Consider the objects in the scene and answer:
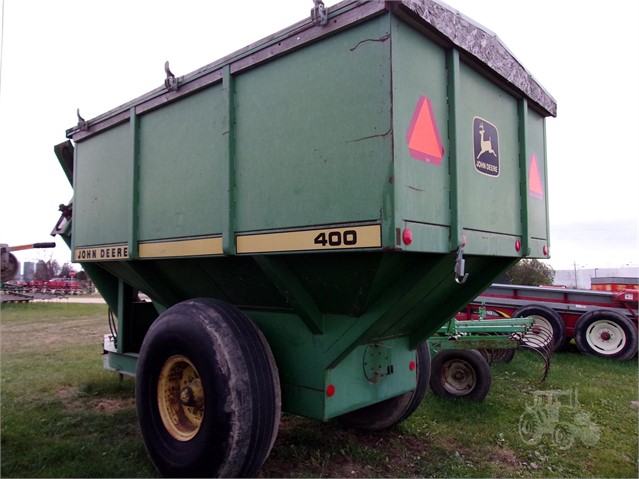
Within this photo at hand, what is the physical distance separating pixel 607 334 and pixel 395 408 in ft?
22.5

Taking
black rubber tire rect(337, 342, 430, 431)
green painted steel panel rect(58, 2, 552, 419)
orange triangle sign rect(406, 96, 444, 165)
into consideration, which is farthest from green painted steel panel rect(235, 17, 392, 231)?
black rubber tire rect(337, 342, 430, 431)

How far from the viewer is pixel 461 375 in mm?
5828

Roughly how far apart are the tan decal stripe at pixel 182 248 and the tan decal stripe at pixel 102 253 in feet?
0.90

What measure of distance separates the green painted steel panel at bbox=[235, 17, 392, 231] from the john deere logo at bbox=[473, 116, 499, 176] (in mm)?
1052

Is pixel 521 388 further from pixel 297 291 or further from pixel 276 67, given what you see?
pixel 276 67

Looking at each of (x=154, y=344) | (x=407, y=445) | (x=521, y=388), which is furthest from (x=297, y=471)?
(x=521, y=388)

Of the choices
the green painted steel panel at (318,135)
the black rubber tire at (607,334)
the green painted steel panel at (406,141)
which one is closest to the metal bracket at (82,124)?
the green painted steel panel at (318,135)

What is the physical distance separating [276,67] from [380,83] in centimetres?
84

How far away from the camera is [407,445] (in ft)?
14.1

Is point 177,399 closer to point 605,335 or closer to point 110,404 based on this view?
point 110,404

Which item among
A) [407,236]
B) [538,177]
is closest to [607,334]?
[538,177]

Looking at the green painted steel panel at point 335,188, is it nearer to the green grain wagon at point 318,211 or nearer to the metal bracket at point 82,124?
the green grain wagon at point 318,211

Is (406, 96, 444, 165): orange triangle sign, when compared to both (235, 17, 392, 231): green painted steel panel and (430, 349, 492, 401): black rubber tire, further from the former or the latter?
(430, 349, 492, 401): black rubber tire

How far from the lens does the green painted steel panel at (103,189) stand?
434cm
